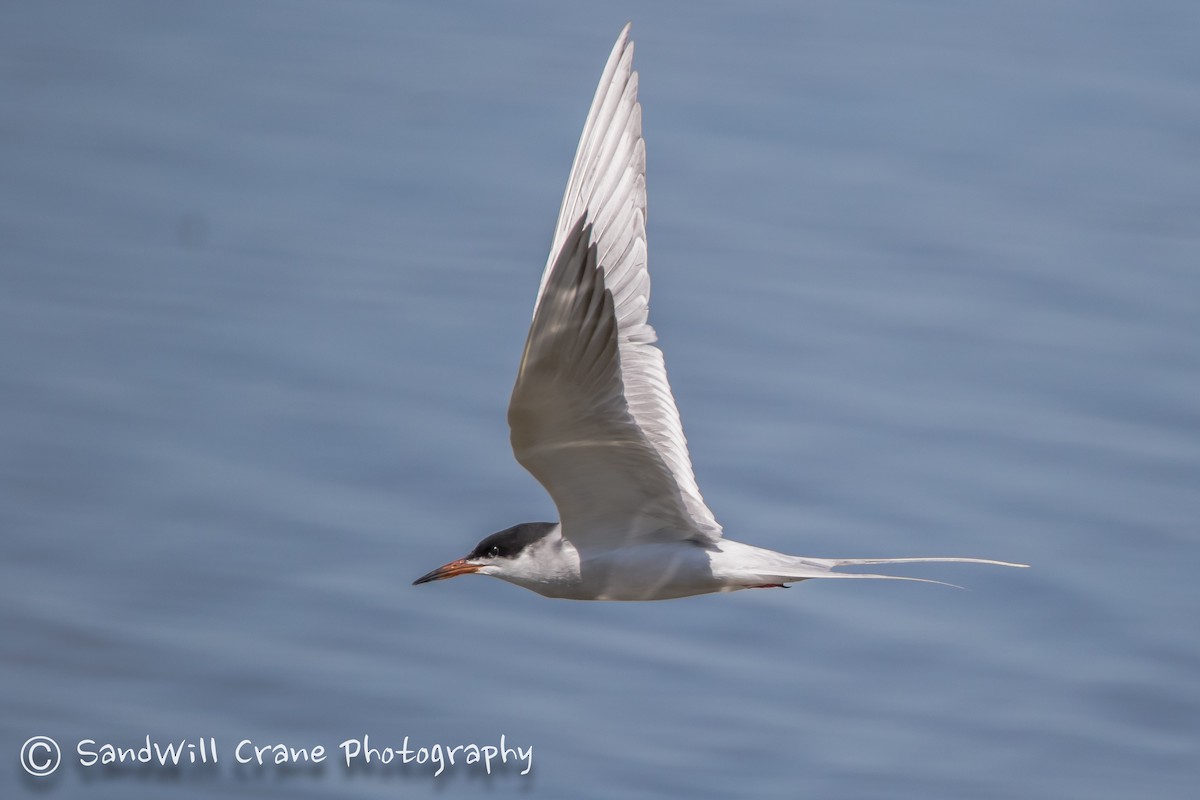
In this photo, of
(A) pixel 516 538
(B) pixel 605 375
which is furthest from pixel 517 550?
(B) pixel 605 375

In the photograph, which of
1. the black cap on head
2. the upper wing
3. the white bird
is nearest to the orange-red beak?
the white bird

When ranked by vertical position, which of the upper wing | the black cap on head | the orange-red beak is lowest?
the orange-red beak

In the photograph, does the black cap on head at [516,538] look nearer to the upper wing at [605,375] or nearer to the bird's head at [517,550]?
the bird's head at [517,550]

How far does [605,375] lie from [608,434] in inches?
13.2

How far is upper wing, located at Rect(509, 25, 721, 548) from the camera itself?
6195 mm

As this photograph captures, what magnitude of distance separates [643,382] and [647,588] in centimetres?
100

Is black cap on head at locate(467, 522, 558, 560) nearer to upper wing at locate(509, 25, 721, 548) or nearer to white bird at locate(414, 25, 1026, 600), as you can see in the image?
white bird at locate(414, 25, 1026, 600)

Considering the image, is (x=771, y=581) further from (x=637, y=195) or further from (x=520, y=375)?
(x=637, y=195)

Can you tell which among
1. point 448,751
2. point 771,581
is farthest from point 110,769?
point 771,581

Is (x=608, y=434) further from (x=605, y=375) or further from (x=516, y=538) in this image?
(x=516, y=538)

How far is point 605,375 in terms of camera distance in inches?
251

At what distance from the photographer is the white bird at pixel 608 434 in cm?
625

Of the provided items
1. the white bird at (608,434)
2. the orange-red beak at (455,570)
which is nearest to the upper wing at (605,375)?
the white bird at (608,434)

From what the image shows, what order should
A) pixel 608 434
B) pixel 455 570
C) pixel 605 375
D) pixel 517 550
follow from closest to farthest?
pixel 605 375
pixel 608 434
pixel 517 550
pixel 455 570
